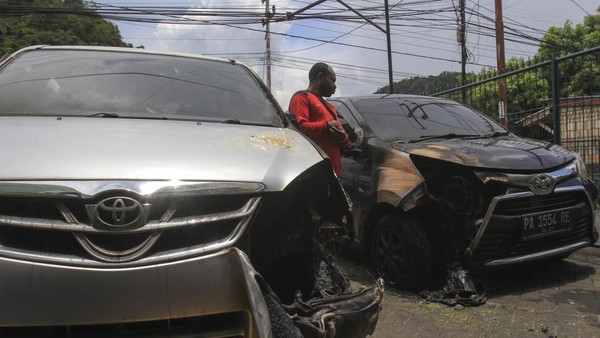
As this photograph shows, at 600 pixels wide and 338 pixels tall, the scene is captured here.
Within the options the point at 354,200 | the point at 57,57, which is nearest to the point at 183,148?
the point at 57,57

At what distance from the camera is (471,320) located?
361cm

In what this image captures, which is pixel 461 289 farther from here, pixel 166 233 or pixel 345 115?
pixel 166 233

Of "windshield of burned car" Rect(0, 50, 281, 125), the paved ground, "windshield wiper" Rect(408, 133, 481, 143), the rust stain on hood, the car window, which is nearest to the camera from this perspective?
the rust stain on hood

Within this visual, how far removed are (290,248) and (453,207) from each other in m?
2.26

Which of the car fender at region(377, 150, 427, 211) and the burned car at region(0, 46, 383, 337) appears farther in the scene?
the car fender at region(377, 150, 427, 211)

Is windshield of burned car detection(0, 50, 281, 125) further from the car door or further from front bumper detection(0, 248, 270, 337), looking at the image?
the car door

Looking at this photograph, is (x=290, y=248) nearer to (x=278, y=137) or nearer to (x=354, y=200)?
(x=278, y=137)

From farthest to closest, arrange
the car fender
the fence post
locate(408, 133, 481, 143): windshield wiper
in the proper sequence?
the fence post < locate(408, 133, 481, 143): windshield wiper < the car fender

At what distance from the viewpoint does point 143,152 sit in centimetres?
205

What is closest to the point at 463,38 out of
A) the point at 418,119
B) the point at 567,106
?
the point at 567,106

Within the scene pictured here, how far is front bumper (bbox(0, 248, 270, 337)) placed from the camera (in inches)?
66.6

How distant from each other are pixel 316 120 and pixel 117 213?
298 cm

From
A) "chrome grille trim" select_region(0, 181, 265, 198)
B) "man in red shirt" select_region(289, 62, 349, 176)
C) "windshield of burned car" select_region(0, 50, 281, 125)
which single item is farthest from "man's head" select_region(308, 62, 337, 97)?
"chrome grille trim" select_region(0, 181, 265, 198)

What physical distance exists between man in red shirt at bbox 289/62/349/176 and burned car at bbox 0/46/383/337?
5.86 ft
